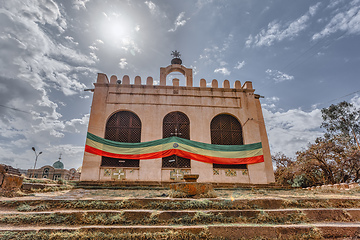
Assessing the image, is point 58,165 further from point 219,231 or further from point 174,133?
point 219,231

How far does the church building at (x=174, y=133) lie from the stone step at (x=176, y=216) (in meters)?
6.65

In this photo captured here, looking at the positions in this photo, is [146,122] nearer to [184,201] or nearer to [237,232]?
[184,201]

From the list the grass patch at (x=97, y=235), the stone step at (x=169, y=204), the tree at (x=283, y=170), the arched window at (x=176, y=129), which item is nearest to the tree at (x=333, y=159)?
the tree at (x=283, y=170)

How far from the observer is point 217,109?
12938mm

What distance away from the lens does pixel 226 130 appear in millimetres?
12742

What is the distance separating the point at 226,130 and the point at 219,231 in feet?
31.1

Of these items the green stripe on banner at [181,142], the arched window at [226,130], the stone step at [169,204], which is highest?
the arched window at [226,130]

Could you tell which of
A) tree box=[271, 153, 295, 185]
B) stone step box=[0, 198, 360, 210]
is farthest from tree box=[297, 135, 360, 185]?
stone step box=[0, 198, 360, 210]

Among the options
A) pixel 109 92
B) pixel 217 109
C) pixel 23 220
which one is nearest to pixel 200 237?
pixel 23 220

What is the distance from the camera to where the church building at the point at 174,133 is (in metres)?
11.3

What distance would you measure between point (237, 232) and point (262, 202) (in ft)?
5.14

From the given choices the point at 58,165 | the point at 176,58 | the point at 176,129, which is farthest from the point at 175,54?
the point at 58,165

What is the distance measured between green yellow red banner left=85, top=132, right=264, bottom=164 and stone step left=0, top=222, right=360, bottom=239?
765 cm

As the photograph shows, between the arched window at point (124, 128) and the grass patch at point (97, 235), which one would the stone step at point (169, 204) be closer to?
the grass patch at point (97, 235)
